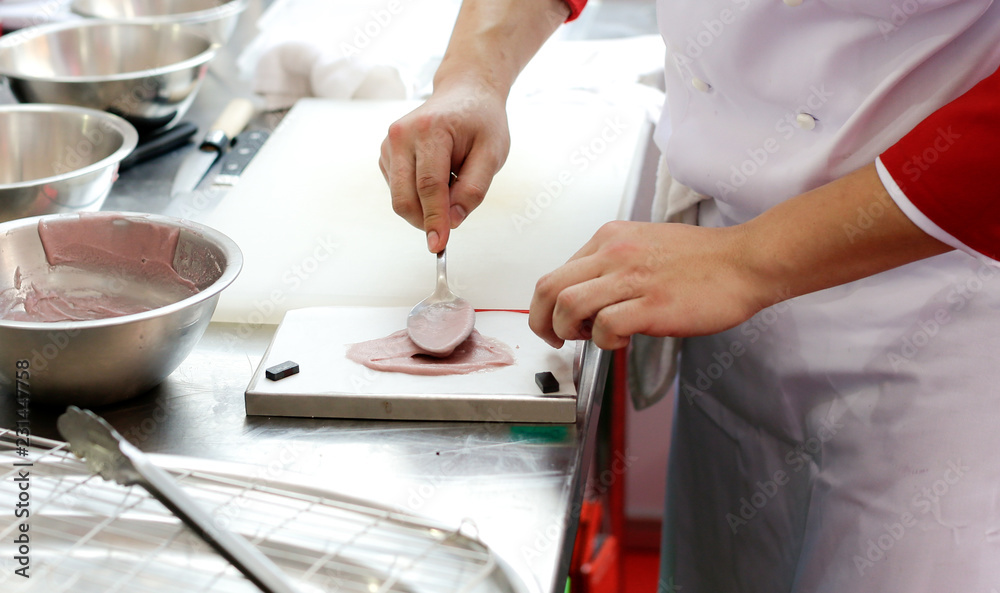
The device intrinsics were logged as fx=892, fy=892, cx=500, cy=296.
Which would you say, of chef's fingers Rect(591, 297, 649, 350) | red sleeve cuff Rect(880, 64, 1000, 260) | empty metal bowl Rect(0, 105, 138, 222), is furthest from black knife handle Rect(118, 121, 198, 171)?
red sleeve cuff Rect(880, 64, 1000, 260)

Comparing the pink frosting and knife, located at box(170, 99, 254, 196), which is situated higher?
the pink frosting

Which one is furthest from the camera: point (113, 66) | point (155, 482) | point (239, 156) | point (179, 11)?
point (179, 11)

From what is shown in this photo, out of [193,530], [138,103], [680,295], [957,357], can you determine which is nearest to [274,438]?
[193,530]

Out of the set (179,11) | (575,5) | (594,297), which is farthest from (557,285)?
(179,11)

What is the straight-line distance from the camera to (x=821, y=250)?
0.83 metres

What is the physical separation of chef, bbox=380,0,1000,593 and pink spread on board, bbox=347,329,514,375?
70 mm

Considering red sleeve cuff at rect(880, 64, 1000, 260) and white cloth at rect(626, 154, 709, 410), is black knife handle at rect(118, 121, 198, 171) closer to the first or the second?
white cloth at rect(626, 154, 709, 410)

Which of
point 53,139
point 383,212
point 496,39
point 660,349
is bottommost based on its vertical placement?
point 660,349

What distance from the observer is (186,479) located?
802 millimetres

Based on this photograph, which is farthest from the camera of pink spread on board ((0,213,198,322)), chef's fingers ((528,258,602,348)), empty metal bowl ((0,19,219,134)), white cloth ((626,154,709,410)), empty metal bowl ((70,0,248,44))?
empty metal bowl ((70,0,248,44))

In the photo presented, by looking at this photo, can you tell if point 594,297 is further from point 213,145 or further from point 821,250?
point 213,145

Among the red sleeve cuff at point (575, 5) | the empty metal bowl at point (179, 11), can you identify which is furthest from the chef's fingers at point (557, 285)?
the empty metal bowl at point (179, 11)

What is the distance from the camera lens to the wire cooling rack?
2.29ft

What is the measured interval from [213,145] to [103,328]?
2.69 feet
